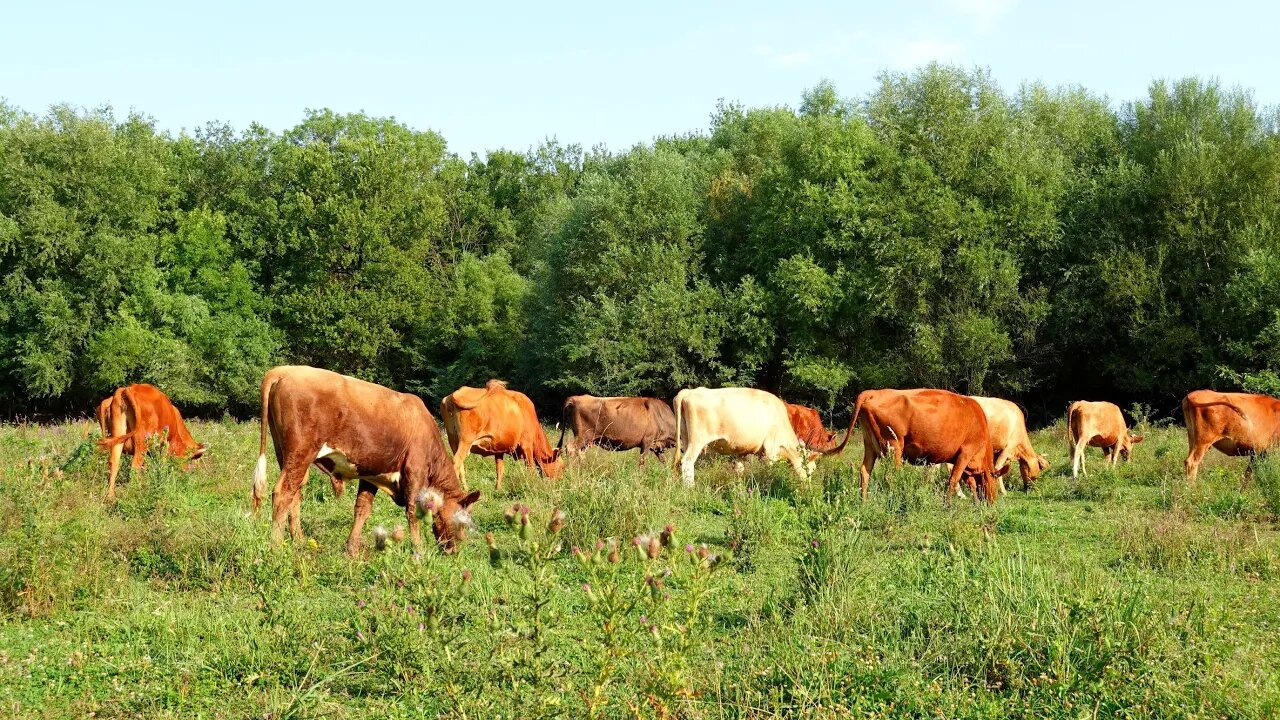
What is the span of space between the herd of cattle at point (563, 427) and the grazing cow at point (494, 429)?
0.9 inches

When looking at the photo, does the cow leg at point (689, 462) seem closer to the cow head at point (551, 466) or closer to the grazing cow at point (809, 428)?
the cow head at point (551, 466)

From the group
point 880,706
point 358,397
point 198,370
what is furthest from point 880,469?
point 198,370

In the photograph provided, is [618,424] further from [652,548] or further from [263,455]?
[652,548]

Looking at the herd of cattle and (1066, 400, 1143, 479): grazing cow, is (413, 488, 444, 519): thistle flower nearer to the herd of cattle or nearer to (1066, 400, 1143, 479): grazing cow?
the herd of cattle

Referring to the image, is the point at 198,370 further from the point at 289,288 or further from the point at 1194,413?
the point at 1194,413

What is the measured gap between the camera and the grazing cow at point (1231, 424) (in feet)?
49.9

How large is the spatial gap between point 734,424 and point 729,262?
23.6m

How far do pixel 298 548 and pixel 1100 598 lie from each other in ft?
20.3

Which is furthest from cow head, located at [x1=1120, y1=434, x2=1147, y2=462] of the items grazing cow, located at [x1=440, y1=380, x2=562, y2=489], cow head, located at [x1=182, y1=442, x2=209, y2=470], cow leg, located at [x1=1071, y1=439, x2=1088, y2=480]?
cow head, located at [x1=182, y1=442, x2=209, y2=470]

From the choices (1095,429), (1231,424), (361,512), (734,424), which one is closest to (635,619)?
(361,512)

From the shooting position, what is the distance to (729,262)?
39.5 meters

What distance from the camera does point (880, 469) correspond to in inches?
543

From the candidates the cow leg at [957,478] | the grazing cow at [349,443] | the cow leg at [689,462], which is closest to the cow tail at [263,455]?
the grazing cow at [349,443]

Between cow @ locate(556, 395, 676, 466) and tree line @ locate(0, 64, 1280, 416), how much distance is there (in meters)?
14.8
